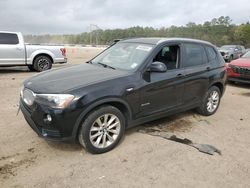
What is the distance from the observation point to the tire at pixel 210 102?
20.1ft

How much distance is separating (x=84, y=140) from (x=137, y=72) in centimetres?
139

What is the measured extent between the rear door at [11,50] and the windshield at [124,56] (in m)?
7.50

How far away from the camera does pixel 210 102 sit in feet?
20.7

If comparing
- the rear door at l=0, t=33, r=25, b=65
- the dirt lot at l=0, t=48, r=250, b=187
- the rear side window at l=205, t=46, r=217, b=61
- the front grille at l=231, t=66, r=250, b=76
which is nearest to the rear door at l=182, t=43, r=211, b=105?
the rear side window at l=205, t=46, r=217, b=61

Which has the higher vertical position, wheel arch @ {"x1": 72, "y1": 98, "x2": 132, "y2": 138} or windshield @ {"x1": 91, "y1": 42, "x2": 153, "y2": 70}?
windshield @ {"x1": 91, "y1": 42, "x2": 153, "y2": 70}

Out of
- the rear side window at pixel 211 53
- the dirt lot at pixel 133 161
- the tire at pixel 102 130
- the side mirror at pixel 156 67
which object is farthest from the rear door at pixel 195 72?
the tire at pixel 102 130

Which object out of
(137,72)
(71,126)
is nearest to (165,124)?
(137,72)

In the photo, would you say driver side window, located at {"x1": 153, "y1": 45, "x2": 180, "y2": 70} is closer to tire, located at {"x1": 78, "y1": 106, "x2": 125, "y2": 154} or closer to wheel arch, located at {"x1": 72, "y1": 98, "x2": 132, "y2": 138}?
wheel arch, located at {"x1": 72, "y1": 98, "x2": 132, "y2": 138}

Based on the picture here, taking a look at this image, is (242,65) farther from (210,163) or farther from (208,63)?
(210,163)

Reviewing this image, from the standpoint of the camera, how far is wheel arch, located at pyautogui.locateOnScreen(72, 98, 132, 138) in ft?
12.9

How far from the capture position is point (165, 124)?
18.3 feet

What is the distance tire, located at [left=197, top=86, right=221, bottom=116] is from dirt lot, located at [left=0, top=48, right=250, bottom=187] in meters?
0.61

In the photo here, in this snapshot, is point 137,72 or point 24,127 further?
point 24,127

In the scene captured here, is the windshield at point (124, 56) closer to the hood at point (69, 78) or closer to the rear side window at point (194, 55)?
the hood at point (69, 78)
